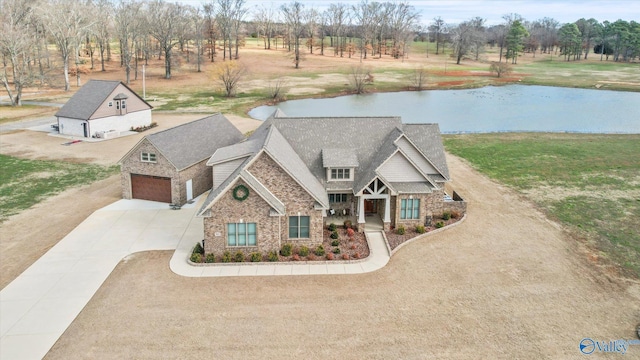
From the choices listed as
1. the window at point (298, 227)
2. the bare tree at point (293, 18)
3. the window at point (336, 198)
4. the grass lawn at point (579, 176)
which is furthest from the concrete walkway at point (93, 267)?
the bare tree at point (293, 18)

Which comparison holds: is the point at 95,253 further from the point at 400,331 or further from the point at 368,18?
the point at 368,18

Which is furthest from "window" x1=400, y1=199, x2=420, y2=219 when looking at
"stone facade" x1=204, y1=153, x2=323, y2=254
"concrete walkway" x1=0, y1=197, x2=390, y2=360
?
"stone facade" x1=204, y1=153, x2=323, y2=254

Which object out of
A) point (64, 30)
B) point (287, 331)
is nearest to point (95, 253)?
point (287, 331)

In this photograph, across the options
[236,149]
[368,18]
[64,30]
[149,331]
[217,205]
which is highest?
[368,18]

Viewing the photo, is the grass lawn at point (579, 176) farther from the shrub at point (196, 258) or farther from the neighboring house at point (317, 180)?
the shrub at point (196, 258)

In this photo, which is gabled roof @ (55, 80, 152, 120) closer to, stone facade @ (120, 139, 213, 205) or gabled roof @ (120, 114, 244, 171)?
gabled roof @ (120, 114, 244, 171)

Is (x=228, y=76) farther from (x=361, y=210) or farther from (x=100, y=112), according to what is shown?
(x=361, y=210)
